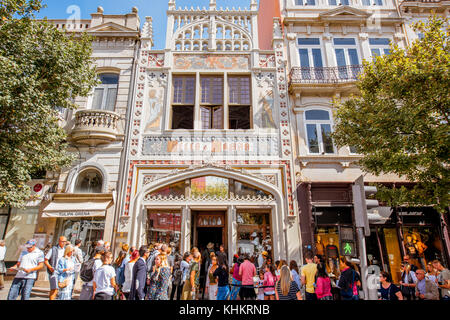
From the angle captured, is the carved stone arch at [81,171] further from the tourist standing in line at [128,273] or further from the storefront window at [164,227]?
the tourist standing in line at [128,273]

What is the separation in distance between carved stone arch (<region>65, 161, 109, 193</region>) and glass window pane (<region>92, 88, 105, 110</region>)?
Answer: 3.13m

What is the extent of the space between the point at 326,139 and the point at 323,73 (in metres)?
3.58

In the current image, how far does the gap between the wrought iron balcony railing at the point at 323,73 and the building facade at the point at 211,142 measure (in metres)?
0.80

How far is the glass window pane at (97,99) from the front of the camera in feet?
44.0

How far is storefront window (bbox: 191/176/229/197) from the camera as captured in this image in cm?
1175

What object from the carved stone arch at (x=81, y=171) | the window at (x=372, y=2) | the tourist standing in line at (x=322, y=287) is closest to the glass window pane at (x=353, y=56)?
the window at (x=372, y=2)

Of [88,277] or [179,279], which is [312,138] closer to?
[179,279]

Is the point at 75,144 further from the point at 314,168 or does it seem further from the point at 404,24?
the point at 404,24

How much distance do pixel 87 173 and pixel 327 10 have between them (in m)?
15.5

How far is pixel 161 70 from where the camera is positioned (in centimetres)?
1377

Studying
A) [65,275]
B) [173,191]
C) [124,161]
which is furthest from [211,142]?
[65,275]

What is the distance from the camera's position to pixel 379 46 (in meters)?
14.7

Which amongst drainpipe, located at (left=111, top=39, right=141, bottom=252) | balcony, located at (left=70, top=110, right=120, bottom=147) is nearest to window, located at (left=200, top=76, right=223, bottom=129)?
drainpipe, located at (left=111, top=39, right=141, bottom=252)

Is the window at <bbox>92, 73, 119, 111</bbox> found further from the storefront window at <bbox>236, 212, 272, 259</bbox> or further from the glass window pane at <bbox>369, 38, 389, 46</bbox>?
the glass window pane at <bbox>369, 38, 389, 46</bbox>
